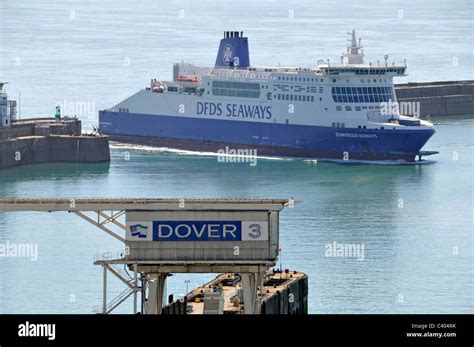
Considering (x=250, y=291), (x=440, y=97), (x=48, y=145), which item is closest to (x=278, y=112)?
(x=48, y=145)

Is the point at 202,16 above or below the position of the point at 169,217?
above

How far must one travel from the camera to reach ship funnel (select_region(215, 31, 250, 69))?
8925 centimetres

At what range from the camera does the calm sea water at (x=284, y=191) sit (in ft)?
141

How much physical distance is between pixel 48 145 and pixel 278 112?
41.5 feet

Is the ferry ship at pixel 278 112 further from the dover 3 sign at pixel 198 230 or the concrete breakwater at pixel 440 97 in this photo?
the dover 3 sign at pixel 198 230

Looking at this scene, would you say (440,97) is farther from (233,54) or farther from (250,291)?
(250,291)

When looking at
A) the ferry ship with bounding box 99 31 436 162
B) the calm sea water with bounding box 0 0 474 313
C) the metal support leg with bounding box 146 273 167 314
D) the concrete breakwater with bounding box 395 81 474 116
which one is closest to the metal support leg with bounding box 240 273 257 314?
the metal support leg with bounding box 146 273 167 314

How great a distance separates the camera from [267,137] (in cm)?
8381

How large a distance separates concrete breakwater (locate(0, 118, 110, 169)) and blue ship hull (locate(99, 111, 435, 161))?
9.42 metres

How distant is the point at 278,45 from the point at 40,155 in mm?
73356

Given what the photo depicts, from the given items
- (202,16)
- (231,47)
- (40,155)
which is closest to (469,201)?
(40,155)
